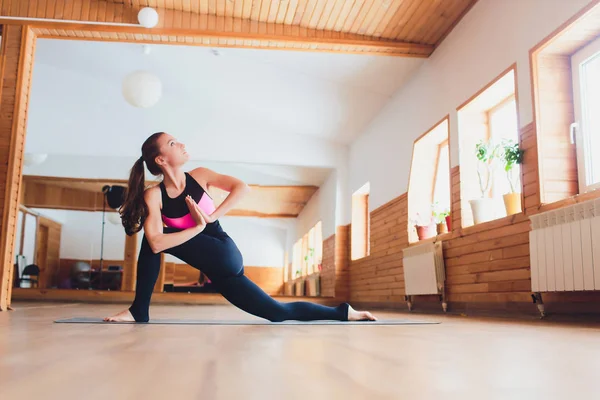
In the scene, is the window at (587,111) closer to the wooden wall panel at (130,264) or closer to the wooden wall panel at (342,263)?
the wooden wall panel at (342,263)

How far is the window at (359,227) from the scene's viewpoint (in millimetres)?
9906

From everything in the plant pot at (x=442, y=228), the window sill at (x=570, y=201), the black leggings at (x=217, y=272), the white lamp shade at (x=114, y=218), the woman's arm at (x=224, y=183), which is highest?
the white lamp shade at (x=114, y=218)

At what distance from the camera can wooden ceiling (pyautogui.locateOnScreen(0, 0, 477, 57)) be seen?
20.1ft

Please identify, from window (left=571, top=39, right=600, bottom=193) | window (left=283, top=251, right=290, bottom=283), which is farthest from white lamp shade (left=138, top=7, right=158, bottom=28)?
window (left=283, top=251, right=290, bottom=283)

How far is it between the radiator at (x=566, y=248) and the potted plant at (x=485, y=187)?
3.18 ft

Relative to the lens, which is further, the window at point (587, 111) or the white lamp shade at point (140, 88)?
the white lamp shade at point (140, 88)

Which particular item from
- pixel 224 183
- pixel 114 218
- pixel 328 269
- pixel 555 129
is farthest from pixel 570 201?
pixel 114 218

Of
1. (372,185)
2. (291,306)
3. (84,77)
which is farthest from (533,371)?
(84,77)

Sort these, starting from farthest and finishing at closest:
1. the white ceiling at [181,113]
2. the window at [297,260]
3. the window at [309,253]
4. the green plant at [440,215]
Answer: the window at [297,260]
the window at [309,253]
the white ceiling at [181,113]
the green plant at [440,215]

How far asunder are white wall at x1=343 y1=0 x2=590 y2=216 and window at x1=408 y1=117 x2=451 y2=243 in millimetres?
170

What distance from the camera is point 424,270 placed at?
629 centimetres

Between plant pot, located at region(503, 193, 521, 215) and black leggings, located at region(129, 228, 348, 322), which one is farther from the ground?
plant pot, located at region(503, 193, 521, 215)

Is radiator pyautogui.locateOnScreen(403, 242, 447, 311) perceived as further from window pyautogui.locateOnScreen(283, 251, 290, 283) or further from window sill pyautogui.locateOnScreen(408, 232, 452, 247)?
window pyautogui.locateOnScreen(283, 251, 290, 283)

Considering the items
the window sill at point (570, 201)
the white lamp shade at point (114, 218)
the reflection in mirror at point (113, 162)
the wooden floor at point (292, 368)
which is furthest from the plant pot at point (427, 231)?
the white lamp shade at point (114, 218)
